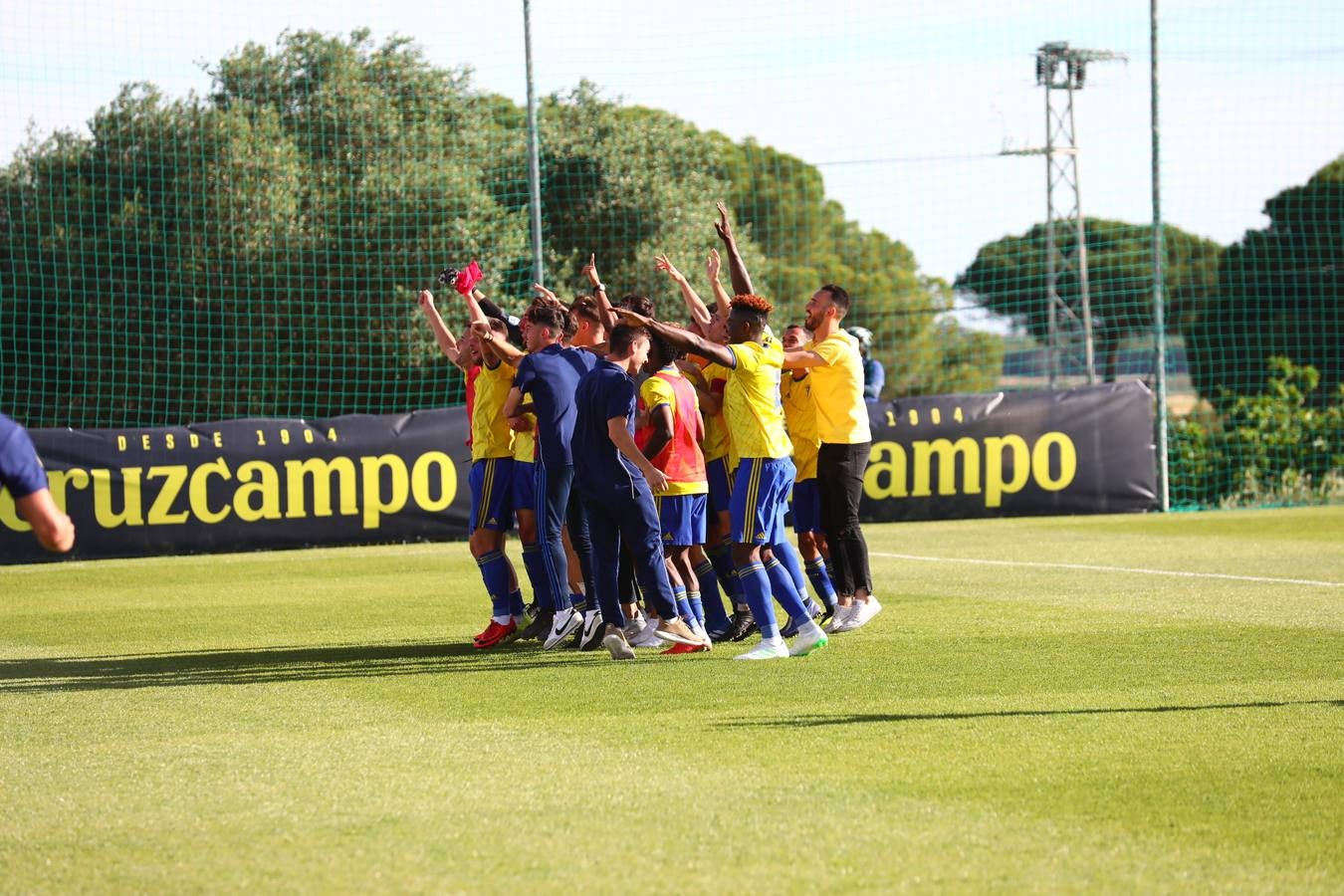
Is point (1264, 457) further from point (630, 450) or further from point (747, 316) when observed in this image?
point (630, 450)

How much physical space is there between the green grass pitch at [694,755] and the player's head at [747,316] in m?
1.72

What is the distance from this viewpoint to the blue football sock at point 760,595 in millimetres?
8852

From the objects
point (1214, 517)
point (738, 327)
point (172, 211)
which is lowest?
point (1214, 517)

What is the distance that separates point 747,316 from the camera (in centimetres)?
891

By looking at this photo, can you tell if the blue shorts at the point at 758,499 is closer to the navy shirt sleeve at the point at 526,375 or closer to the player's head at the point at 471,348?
the navy shirt sleeve at the point at 526,375

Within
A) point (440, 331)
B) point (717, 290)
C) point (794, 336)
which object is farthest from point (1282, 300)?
point (440, 331)

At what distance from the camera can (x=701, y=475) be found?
950 cm

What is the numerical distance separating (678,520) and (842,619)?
54.6 inches

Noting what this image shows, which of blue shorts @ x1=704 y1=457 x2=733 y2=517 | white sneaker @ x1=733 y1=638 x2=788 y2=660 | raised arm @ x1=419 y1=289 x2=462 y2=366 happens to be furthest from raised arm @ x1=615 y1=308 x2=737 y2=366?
raised arm @ x1=419 y1=289 x2=462 y2=366

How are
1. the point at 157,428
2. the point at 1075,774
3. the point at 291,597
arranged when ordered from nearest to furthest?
the point at 1075,774 → the point at 291,597 → the point at 157,428

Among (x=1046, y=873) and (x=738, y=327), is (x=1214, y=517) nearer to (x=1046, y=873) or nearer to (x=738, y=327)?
(x=738, y=327)

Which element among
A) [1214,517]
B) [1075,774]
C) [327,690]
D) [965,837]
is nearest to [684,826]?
[965,837]

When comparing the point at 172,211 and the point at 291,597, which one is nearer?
the point at 291,597

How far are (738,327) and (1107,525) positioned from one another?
11234 millimetres
